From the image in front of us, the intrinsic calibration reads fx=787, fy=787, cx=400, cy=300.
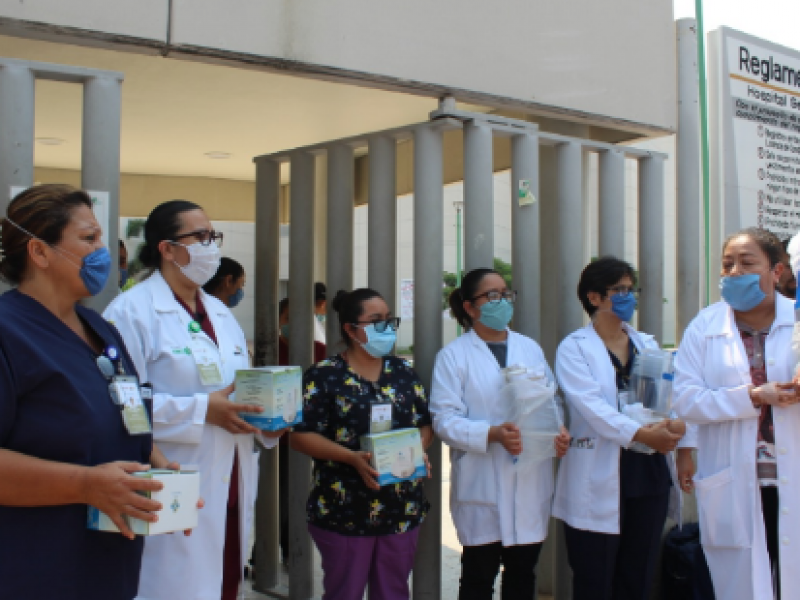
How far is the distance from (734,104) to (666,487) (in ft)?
9.48

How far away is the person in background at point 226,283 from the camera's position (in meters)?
4.62

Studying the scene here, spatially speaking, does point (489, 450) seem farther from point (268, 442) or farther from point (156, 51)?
point (156, 51)

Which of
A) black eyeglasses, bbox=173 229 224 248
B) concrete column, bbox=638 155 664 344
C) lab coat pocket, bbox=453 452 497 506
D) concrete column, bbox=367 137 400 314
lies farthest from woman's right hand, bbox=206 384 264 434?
concrete column, bbox=638 155 664 344

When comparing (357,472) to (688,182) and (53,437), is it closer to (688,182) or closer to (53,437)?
(53,437)

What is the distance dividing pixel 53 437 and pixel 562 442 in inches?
92.7

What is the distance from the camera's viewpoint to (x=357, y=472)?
11.3 feet

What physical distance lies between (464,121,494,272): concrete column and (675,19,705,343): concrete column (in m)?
1.55

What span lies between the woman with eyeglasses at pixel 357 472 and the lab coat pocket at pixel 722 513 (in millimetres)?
1284

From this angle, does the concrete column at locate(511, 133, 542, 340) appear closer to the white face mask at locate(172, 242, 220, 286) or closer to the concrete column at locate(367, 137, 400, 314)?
the concrete column at locate(367, 137, 400, 314)

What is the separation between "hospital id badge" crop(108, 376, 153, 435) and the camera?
7.07 feet

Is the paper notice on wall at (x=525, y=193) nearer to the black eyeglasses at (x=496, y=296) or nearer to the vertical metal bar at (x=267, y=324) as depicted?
the black eyeglasses at (x=496, y=296)

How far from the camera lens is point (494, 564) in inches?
147

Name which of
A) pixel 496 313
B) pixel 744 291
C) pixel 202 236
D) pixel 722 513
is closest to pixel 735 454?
pixel 722 513

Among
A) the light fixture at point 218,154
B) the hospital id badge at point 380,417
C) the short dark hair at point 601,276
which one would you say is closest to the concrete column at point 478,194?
the short dark hair at point 601,276
